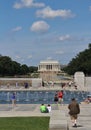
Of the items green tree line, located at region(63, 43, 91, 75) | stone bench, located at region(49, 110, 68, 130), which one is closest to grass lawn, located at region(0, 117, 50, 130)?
stone bench, located at region(49, 110, 68, 130)

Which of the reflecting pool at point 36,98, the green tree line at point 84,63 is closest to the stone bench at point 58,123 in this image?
the reflecting pool at point 36,98

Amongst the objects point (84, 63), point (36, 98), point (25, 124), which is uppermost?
point (84, 63)

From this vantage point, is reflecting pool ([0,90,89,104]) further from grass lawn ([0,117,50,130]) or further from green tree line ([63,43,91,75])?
green tree line ([63,43,91,75])

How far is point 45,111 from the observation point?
29.5 meters

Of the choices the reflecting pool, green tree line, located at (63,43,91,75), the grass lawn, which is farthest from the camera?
green tree line, located at (63,43,91,75)

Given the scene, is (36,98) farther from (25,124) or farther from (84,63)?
(84,63)

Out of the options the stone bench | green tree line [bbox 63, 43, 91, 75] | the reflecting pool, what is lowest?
the stone bench

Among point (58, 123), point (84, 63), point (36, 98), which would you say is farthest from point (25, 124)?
point (84, 63)

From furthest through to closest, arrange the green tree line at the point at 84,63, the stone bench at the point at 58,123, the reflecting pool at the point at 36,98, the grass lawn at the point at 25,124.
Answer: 1. the green tree line at the point at 84,63
2. the reflecting pool at the point at 36,98
3. the grass lawn at the point at 25,124
4. the stone bench at the point at 58,123

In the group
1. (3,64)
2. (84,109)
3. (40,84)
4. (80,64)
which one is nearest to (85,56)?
(80,64)

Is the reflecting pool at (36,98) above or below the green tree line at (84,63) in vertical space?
below

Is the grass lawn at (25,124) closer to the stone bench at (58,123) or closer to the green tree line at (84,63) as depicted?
the stone bench at (58,123)

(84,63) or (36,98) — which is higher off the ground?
(84,63)

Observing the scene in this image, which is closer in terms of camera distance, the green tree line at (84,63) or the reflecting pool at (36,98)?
the reflecting pool at (36,98)
